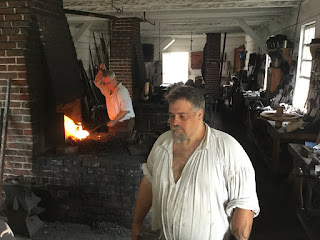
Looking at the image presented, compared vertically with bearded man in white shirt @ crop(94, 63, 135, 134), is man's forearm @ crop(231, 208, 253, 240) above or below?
below

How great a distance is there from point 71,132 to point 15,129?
2.90ft

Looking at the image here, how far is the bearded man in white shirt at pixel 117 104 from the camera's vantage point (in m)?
4.72

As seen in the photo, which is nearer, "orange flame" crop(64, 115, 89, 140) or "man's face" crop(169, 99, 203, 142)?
"man's face" crop(169, 99, 203, 142)

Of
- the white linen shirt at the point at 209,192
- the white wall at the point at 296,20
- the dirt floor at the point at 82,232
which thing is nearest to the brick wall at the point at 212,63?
the white wall at the point at 296,20

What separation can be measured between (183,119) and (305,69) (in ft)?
16.2

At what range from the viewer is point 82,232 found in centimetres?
354

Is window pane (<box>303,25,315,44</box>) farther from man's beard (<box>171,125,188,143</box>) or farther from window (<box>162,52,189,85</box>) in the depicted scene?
window (<box>162,52,189,85</box>)

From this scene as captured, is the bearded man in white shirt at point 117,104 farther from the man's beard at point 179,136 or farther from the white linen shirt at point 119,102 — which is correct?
the man's beard at point 179,136

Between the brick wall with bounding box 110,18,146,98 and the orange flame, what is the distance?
3833mm

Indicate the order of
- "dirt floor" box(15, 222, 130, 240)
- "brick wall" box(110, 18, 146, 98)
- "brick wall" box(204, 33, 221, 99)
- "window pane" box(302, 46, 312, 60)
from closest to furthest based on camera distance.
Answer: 1. "dirt floor" box(15, 222, 130, 240)
2. "window pane" box(302, 46, 312, 60)
3. "brick wall" box(110, 18, 146, 98)
4. "brick wall" box(204, 33, 221, 99)

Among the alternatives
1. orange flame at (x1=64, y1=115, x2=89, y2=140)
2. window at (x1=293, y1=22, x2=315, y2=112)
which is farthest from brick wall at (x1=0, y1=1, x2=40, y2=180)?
window at (x1=293, y1=22, x2=315, y2=112)

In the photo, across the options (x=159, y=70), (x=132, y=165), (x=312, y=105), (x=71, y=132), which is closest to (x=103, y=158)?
(x=132, y=165)

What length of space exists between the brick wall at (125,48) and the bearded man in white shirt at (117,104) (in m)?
2.96

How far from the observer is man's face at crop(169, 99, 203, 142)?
1.91 metres
